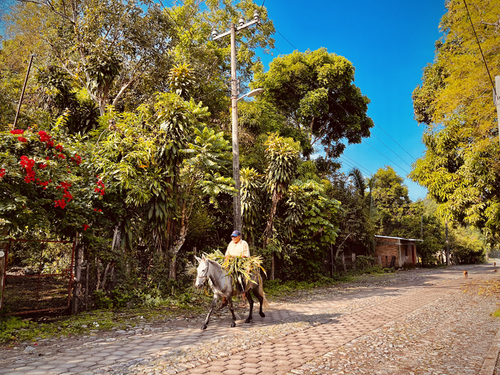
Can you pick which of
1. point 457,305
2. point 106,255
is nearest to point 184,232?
point 106,255

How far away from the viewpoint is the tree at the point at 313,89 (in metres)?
25.0

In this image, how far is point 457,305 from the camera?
11.0 metres

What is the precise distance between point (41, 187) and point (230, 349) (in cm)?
523

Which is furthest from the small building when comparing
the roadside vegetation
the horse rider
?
the horse rider

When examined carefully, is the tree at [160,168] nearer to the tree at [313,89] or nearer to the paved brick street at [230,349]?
the paved brick street at [230,349]

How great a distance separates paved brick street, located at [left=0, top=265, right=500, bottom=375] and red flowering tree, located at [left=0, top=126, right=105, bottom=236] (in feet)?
8.16

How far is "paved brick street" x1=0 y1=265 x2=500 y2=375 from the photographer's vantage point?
461 cm

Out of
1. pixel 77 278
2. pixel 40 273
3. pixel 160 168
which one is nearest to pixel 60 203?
pixel 77 278

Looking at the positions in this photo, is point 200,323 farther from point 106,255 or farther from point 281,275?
point 281,275

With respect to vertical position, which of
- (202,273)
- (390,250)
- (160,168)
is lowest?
(202,273)

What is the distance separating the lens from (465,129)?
47.7 ft

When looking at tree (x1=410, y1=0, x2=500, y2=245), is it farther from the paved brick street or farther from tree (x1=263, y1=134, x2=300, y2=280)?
the paved brick street

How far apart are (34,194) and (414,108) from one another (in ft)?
87.2

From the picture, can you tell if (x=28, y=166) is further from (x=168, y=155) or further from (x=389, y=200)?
(x=389, y=200)
